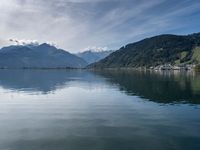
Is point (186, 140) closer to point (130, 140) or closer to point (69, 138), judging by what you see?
point (130, 140)

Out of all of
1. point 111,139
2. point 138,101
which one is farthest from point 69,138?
point 138,101

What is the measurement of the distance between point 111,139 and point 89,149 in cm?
552

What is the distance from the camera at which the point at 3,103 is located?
269 ft

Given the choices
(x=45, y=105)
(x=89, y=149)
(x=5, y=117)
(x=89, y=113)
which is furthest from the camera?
(x=45, y=105)

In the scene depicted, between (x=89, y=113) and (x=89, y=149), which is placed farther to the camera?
(x=89, y=113)

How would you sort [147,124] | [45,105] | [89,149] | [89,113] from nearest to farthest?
[89,149] → [147,124] → [89,113] → [45,105]

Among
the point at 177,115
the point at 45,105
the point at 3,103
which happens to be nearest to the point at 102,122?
the point at 177,115

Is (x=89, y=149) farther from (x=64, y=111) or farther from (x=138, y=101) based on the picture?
(x=138, y=101)

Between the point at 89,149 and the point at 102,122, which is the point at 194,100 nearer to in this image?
the point at 102,122

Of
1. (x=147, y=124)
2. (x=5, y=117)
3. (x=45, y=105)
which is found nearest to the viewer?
(x=147, y=124)

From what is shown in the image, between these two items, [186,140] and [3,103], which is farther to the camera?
[3,103]

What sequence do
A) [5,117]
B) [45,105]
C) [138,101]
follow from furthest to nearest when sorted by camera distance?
[138,101]
[45,105]
[5,117]

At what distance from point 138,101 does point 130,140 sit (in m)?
41.8

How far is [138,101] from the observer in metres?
83.4
